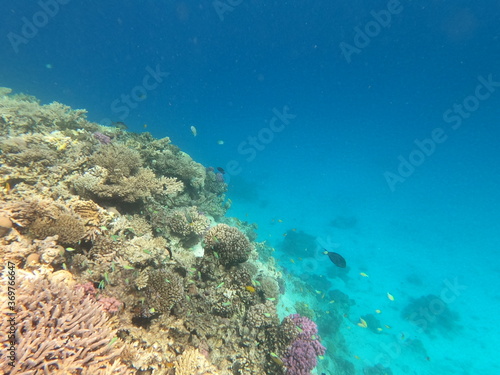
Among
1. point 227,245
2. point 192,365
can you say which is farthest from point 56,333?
point 227,245

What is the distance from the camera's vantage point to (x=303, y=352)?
5.67 m

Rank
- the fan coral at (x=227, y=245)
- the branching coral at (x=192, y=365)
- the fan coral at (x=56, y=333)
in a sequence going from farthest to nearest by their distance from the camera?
the fan coral at (x=227, y=245) → the branching coral at (x=192, y=365) → the fan coral at (x=56, y=333)

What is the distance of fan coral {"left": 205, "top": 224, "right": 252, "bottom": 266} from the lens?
6430mm

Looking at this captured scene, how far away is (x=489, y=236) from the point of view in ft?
232

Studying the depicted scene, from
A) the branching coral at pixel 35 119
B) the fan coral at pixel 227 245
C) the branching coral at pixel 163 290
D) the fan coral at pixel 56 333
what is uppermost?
the branching coral at pixel 35 119

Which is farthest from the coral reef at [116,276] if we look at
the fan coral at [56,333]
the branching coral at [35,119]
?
the branching coral at [35,119]

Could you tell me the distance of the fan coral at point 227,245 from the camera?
6.43m

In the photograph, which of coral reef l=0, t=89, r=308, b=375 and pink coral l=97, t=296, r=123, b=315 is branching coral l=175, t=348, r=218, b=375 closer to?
coral reef l=0, t=89, r=308, b=375

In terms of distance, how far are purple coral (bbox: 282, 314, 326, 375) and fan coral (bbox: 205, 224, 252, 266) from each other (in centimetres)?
229

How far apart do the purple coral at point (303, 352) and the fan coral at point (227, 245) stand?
229cm

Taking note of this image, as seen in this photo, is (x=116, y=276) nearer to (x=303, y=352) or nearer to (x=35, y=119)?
(x=303, y=352)

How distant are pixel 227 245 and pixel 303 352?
3141 mm

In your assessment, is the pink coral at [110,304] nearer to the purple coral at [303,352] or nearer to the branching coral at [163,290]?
the branching coral at [163,290]

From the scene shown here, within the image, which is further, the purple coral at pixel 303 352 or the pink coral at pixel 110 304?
the purple coral at pixel 303 352
